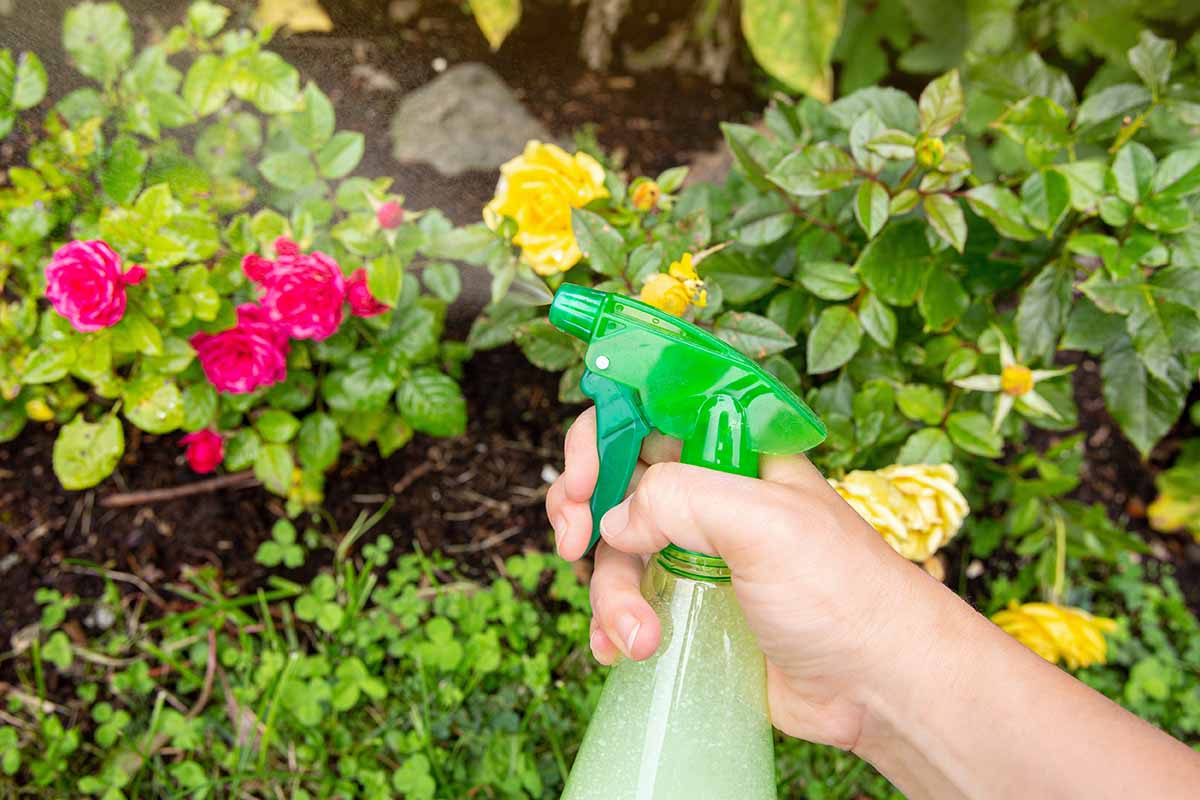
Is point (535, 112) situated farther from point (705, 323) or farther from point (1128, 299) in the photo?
point (1128, 299)

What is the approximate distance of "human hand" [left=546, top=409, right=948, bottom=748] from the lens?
779 millimetres

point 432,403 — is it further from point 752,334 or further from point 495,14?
point 495,14

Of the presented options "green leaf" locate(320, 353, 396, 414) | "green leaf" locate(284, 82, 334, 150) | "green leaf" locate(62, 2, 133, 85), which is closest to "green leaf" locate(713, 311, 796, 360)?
"green leaf" locate(320, 353, 396, 414)

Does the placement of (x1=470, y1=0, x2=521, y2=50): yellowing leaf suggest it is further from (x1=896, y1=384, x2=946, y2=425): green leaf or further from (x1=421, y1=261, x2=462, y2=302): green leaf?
(x1=896, y1=384, x2=946, y2=425): green leaf

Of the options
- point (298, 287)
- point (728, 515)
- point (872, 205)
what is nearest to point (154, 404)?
point (298, 287)

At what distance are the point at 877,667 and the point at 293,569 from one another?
44.3 inches

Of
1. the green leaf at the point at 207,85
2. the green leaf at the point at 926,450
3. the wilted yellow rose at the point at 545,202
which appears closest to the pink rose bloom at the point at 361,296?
the wilted yellow rose at the point at 545,202

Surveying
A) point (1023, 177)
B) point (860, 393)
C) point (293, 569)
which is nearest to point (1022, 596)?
point (860, 393)

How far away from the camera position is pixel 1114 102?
1185mm

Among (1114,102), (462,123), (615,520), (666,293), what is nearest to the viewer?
(615,520)

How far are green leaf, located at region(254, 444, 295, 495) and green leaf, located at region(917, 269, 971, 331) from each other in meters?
0.99

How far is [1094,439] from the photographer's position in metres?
1.93

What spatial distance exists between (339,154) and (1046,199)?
98 cm

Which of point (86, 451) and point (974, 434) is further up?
point (974, 434)
